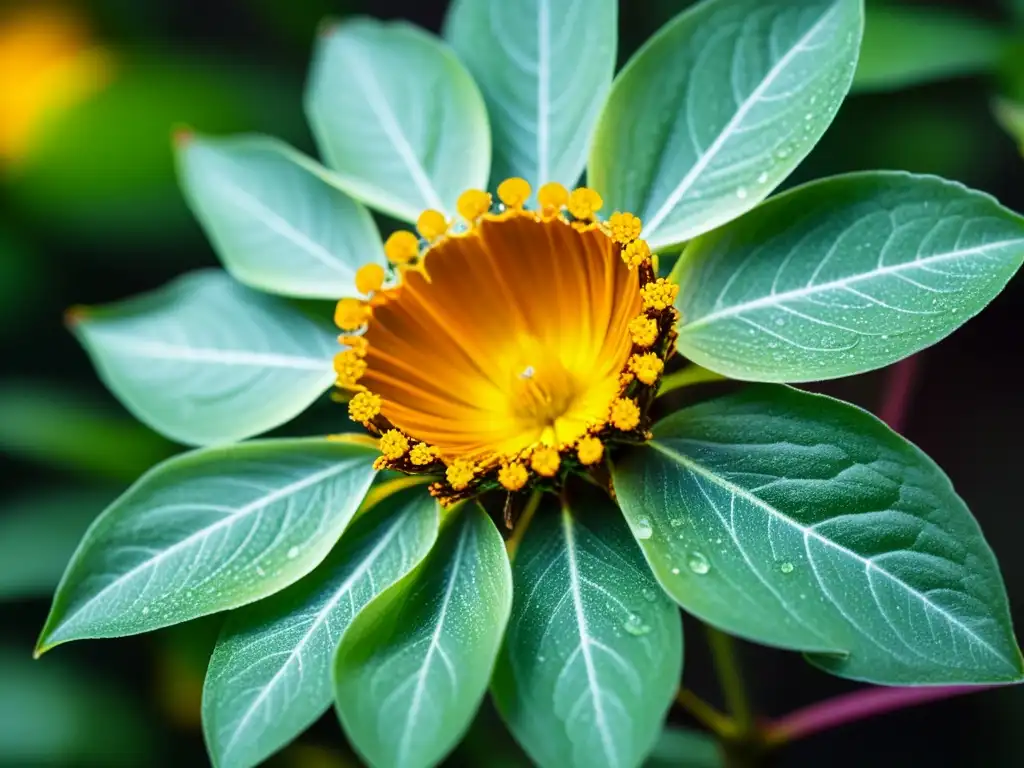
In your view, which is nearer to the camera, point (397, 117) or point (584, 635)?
point (584, 635)

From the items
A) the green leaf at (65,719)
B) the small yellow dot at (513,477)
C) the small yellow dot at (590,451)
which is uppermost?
the small yellow dot at (590,451)

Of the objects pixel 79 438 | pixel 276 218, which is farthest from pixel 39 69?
pixel 276 218

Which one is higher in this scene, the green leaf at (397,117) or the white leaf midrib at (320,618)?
the green leaf at (397,117)

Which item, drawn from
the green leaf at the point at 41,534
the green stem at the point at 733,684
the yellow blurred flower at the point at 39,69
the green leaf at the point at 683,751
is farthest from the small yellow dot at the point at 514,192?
the yellow blurred flower at the point at 39,69

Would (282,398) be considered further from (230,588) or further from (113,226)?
(113,226)

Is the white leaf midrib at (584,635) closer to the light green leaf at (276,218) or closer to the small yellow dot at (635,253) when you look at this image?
the small yellow dot at (635,253)

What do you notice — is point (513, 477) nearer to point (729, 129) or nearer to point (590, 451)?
point (590, 451)
